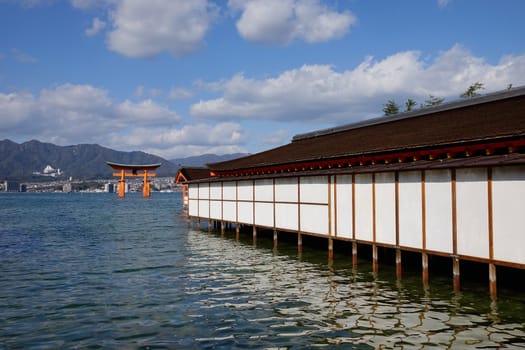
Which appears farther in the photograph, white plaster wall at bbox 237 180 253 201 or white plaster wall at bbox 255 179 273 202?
white plaster wall at bbox 237 180 253 201

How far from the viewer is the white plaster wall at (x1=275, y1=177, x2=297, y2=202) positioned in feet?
84.1

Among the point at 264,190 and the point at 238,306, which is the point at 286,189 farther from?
the point at 238,306

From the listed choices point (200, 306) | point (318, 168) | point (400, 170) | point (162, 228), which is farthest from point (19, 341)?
point (162, 228)

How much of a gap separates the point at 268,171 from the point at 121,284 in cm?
1666

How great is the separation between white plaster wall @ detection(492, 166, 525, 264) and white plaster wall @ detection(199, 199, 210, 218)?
26457 mm

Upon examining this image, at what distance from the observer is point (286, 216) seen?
26.4 m

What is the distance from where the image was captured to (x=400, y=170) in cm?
1725

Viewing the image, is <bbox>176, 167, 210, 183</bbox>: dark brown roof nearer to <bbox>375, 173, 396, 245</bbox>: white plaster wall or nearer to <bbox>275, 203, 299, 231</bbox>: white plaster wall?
<bbox>275, 203, 299, 231</bbox>: white plaster wall

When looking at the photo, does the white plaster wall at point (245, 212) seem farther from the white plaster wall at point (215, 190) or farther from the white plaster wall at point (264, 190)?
the white plaster wall at point (215, 190)

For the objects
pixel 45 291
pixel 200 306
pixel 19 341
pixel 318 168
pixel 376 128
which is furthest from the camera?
pixel 376 128

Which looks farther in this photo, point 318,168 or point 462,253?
point 318,168

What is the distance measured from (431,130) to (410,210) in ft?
23.1

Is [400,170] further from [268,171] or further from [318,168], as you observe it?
[268,171]

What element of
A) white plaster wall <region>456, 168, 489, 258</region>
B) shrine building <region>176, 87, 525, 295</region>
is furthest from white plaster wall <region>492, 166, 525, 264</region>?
white plaster wall <region>456, 168, 489, 258</region>
